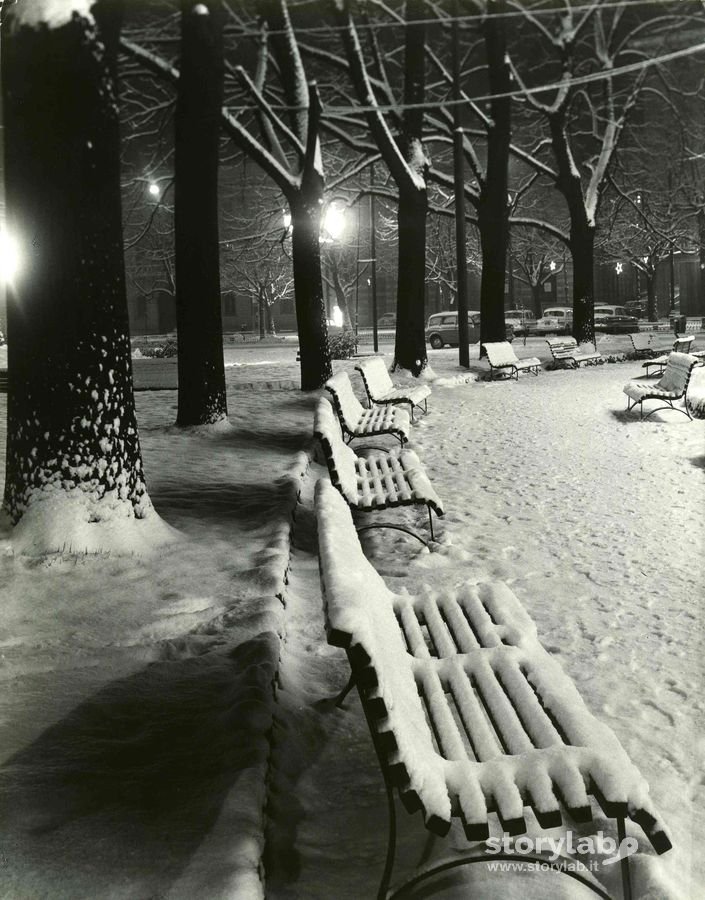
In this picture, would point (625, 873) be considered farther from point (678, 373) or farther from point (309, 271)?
point (309, 271)

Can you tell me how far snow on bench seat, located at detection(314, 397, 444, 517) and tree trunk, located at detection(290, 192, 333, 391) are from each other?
794cm

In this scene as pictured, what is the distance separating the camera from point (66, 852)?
250 cm

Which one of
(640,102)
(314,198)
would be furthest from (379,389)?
(640,102)

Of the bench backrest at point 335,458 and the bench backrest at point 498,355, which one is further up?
the bench backrest at point 498,355

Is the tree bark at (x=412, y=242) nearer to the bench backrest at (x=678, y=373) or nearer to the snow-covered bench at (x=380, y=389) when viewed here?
the snow-covered bench at (x=380, y=389)

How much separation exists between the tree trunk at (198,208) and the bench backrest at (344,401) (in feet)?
7.13

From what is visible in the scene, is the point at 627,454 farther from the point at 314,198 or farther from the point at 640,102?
the point at 640,102

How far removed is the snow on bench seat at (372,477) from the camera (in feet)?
18.6

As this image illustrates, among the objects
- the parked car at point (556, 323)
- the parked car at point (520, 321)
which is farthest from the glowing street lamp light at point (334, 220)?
the parked car at point (556, 323)

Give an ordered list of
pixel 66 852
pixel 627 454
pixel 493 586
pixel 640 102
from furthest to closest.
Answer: pixel 640 102, pixel 627 454, pixel 493 586, pixel 66 852

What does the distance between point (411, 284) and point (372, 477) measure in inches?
474

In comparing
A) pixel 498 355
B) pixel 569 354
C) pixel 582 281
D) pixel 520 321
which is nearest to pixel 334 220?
pixel 498 355

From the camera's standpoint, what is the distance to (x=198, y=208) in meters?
10.5

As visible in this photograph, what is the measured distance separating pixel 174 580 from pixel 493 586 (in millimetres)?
2019
